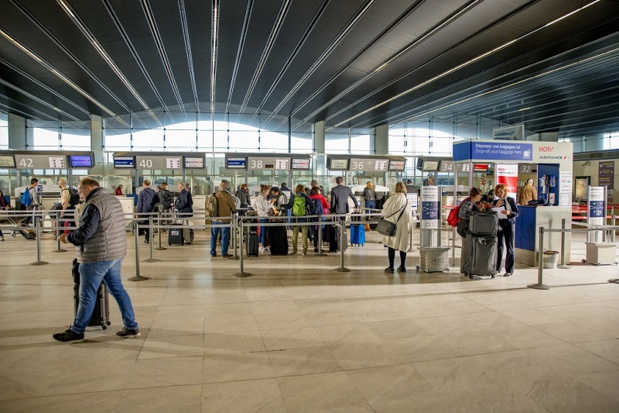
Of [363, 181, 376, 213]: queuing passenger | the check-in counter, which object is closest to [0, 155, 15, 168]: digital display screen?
[363, 181, 376, 213]: queuing passenger

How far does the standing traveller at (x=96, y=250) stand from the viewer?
4616mm

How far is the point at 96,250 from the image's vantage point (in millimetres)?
4660

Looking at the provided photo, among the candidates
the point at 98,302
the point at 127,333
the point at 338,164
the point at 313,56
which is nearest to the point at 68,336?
the point at 98,302

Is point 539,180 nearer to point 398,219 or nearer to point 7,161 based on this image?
point 398,219

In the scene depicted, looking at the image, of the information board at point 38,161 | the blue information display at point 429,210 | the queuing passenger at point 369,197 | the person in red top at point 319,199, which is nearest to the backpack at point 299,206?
the person in red top at point 319,199

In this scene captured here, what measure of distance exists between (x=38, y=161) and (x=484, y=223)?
16860 millimetres

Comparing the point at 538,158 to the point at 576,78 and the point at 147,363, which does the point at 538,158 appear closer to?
the point at 147,363

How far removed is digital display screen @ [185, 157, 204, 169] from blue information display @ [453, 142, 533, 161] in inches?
461

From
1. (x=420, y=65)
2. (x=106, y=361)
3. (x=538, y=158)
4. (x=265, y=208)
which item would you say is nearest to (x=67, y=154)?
(x=265, y=208)

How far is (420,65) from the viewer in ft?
54.4

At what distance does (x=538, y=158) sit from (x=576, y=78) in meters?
13.1

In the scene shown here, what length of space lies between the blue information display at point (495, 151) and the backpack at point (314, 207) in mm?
3745

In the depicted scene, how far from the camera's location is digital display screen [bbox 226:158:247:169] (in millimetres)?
18719

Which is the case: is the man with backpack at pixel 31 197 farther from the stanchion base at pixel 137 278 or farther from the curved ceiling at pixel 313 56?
the stanchion base at pixel 137 278
